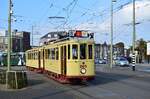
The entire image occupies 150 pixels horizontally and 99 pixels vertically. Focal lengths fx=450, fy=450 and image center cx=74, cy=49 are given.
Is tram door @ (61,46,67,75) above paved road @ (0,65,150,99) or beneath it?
above

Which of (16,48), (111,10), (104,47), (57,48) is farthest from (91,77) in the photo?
(104,47)

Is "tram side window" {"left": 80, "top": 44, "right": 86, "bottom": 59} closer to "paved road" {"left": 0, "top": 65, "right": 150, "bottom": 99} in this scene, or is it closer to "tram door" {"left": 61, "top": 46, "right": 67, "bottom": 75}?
"tram door" {"left": 61, "top": 46, "right": 67, "bottom": 75}

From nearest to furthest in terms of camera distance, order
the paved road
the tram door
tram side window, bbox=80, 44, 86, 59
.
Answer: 1. the paved road
2. tram side window, bbox=80, 44, 86, 59
3. the tram door

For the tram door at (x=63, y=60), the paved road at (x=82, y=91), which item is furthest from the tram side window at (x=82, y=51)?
the paved road at (x=82, y=91)

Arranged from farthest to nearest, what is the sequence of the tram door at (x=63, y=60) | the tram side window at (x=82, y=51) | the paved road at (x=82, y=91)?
1. the tram door at (x=63, y=60)
2. the tram side window at (x=82, y=51)
3. the paved road at (x=82, y=91)

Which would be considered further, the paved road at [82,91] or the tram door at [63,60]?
the tram door at [63,60]

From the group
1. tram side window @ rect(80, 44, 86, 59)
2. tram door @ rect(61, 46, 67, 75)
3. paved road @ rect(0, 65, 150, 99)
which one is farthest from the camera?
tram door @ rect(61, 46, 67, 75)

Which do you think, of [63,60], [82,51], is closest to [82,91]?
[82,51]

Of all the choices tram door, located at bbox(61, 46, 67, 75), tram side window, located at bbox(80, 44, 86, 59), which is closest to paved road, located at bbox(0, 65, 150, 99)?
tram door, located at bbox(61, 46, 67, 75)

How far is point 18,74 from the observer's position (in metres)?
26.6

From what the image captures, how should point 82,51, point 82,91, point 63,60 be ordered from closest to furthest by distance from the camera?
point 82,91 → point 82,51 → point 63,60

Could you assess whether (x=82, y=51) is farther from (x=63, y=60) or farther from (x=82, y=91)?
(x=82, y=91)

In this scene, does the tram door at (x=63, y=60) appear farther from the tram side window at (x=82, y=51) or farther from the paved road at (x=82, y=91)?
the tram side window at (x=82, y=51)

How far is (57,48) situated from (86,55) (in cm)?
346
